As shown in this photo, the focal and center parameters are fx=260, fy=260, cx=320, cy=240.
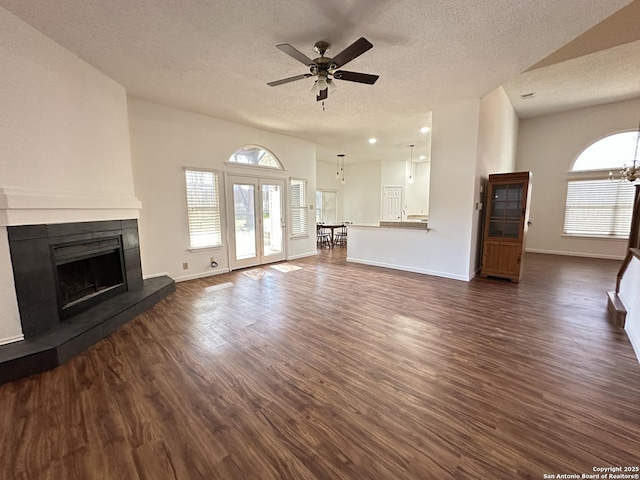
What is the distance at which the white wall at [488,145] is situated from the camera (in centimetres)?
469

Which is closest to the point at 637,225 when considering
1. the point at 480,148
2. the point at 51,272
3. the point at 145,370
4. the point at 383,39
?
the point at 480,148

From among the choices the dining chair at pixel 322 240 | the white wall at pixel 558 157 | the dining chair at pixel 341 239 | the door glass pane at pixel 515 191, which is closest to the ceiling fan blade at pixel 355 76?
the door glass pane at pixel 515 191

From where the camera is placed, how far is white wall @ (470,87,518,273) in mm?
4694

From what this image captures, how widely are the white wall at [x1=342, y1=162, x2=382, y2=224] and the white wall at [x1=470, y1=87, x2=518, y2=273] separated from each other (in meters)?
4.58

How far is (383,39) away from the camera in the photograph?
2.73 meters

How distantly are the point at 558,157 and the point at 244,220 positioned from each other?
8426 millimetres

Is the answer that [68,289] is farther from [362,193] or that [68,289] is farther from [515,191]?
[362,193]

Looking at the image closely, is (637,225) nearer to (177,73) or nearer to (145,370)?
(145,370)

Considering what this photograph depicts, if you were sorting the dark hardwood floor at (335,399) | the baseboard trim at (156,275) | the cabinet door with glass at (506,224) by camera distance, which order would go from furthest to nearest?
1. the cabinet door with glass at (506,224)
2. the baseboard trim at (156,275)
3. the dark hardwood floor at (335,399)

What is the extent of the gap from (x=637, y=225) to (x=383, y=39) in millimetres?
3788

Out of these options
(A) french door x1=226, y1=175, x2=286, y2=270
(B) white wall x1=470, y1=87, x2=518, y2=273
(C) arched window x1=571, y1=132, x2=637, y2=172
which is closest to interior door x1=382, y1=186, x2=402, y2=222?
(B) white wall x1=470, y1=87, x2=518, y2=273

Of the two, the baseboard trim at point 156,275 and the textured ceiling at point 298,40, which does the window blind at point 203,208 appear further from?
the textured ceiling at point 298,40

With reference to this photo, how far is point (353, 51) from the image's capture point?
2387 mm

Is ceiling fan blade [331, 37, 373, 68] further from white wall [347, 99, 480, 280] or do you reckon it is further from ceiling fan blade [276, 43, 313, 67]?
white wall [347, 99, 480, 280]
